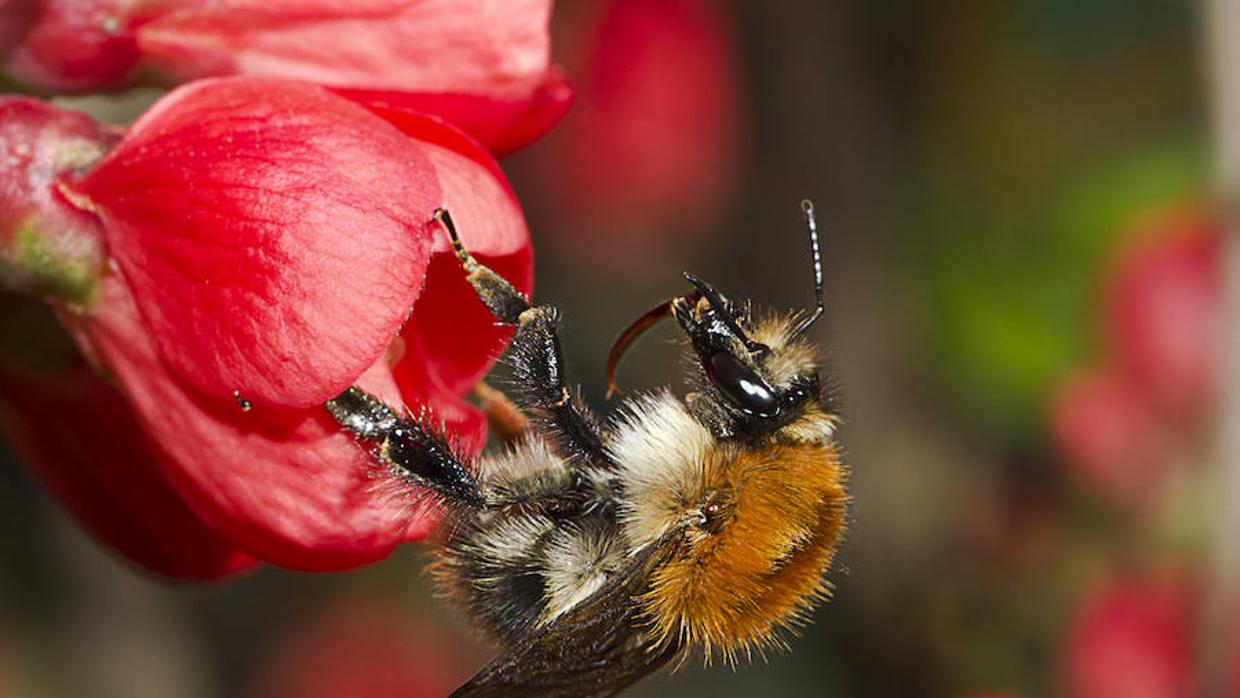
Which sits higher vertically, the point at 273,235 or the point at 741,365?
the point at 273,235

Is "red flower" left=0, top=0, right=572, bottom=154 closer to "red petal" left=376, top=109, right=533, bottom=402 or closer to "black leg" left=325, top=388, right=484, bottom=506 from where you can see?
"red petal" left=376, top=109, right=533, bottom=402

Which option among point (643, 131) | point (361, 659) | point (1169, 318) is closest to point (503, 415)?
point (1169, 318)

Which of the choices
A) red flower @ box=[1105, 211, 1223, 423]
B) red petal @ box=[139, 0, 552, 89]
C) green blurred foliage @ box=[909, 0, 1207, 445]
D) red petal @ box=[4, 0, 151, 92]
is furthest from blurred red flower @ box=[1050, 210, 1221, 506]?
red petal @ box=[4, 0, 151, 92]

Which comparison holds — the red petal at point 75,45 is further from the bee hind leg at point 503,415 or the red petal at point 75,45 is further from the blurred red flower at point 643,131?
the blurred red flower at point 643,131

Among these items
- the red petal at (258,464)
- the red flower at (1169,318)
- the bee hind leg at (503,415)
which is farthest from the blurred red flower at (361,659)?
the red petal at (258,464)

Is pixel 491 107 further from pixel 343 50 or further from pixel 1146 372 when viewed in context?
pixel 1146 372

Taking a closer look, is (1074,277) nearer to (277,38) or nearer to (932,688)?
(932,688)
